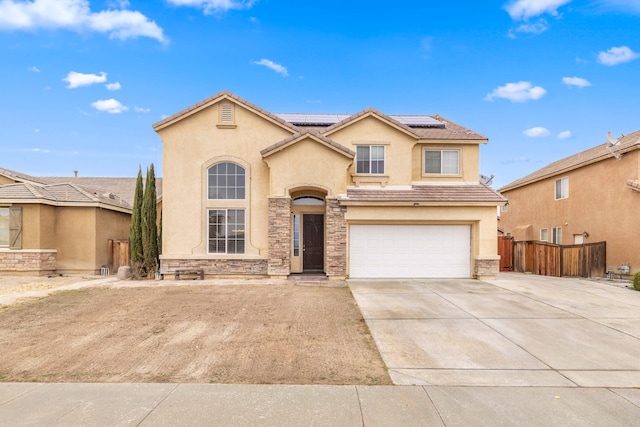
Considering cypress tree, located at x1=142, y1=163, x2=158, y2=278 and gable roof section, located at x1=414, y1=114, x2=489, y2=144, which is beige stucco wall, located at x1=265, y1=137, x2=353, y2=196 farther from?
cypress tree, located at x1=142, y1=163, x2=158, y2=278

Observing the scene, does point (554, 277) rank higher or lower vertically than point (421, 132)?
lower

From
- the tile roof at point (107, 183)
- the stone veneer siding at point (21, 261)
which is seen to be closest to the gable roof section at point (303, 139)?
the stone veneer siding at point (21, 261)

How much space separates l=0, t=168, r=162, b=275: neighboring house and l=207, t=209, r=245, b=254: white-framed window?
6.51 metres

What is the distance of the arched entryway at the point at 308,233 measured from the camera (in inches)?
587

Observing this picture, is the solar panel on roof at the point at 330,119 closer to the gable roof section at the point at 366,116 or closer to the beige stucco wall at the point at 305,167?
the gable roof section at the point at 366,116

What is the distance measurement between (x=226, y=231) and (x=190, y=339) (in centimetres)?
760

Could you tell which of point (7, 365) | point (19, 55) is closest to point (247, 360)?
A: point (7, 365)

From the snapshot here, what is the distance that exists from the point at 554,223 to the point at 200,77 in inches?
853

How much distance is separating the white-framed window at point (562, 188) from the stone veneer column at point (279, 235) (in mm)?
16333

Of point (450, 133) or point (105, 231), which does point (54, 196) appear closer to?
point (105, 231)

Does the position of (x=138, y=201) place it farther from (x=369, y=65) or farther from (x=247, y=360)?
(x=369, y=65)

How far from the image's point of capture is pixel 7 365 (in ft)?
18.4

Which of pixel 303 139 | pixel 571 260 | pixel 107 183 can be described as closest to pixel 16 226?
pixel 107 183

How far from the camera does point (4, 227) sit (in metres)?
15.8
